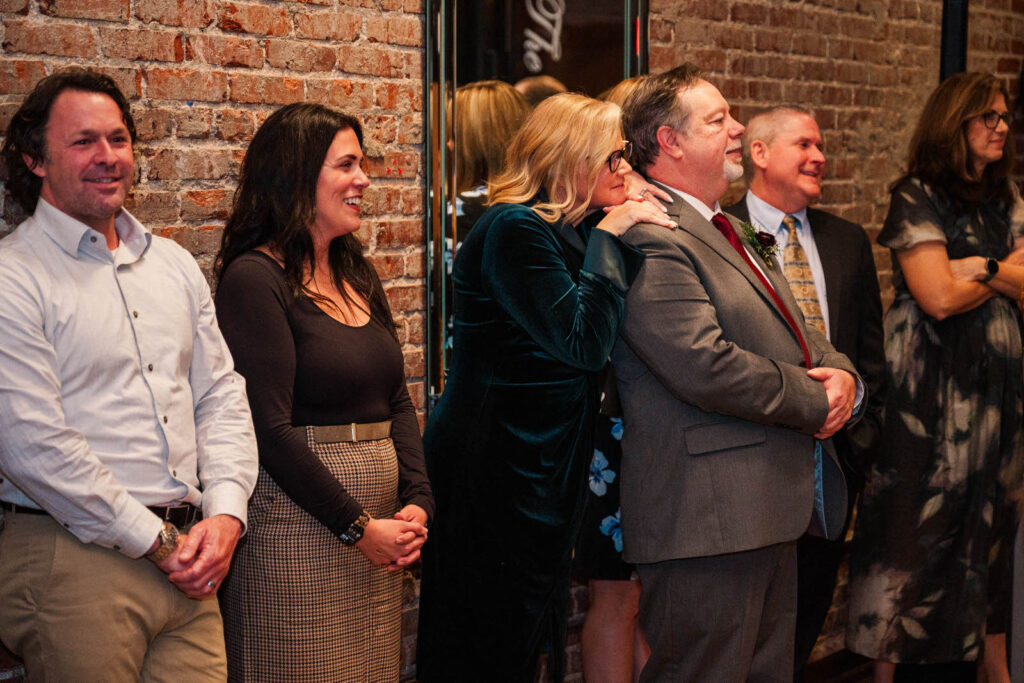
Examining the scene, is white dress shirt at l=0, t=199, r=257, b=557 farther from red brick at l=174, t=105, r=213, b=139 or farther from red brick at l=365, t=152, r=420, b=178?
red brick at l=365, t=152, r=420, b=178

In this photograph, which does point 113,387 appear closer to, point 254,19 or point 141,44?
point 141,44

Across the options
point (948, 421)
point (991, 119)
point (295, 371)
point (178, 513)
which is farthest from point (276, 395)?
point (991, 119)

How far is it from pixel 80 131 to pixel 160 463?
664 millimetres

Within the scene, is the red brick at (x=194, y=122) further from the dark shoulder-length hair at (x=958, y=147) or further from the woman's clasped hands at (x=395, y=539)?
the dark shoulder-length hair at (x=958, y=147)

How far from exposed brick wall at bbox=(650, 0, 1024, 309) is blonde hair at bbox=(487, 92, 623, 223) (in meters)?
1.10

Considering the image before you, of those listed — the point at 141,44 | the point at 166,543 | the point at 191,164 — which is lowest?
the point at 166,543

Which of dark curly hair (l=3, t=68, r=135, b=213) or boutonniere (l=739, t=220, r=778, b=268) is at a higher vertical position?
dark curly hair (l=3, t=68, r=135, b=213)

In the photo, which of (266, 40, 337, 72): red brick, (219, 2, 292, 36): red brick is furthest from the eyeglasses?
(219, 2, 292, 36): red brick

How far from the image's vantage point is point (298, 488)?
2.29 metres

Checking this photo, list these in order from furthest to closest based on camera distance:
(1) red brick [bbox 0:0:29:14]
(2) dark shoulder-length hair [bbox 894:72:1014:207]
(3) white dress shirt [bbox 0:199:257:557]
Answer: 1. (2) dark shoulder-length hair [bbox 894:72:1014:207]
2. (1) red brick [bbox 0:0:29:14]
3. (3) white dress shirt [bbox 0:199:257:557]

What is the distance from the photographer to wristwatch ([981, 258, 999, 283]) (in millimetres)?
3523

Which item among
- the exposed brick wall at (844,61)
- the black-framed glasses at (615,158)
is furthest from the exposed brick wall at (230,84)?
the exposed brick wall at (844,61)

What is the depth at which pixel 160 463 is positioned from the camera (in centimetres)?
211

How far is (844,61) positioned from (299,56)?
2.41 m
